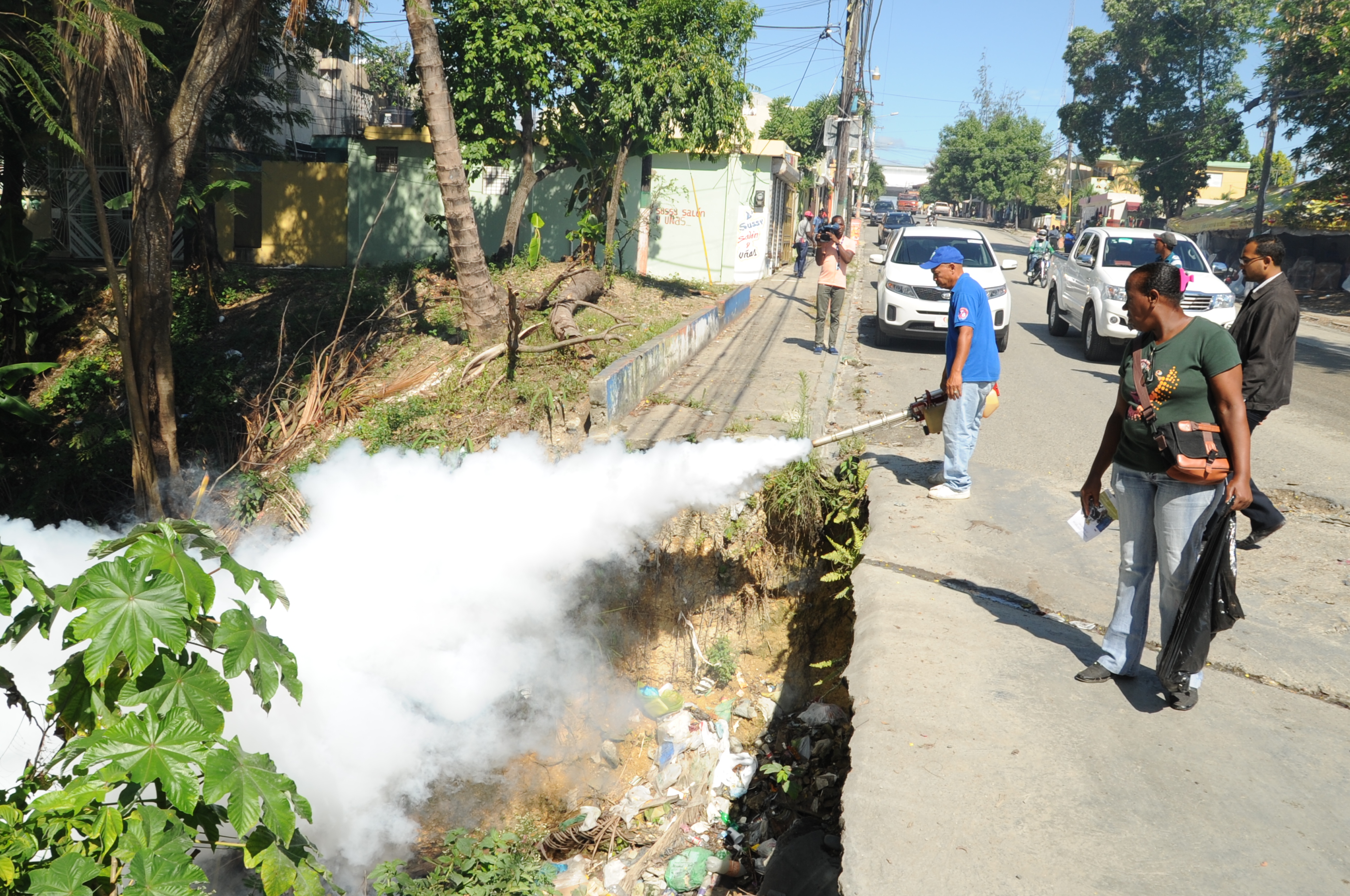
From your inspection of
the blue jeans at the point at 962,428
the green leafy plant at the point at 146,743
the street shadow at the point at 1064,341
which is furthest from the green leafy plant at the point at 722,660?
the street shadow at the point at 1064,341

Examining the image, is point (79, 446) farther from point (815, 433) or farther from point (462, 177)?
point (815, 433)

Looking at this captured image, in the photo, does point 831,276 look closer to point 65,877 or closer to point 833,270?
point 833,270

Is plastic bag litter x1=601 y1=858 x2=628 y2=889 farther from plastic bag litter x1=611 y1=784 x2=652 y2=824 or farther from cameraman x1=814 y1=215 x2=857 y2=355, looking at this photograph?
cameraman x1=814 y1=215 x2=857 y2=355

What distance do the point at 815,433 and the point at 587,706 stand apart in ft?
11.0

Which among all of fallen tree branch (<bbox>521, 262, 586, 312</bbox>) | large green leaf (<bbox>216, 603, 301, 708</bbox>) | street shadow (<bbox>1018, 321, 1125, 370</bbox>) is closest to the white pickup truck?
street shadow (<bbox>1018, 321, 1125, 370</bbox>)

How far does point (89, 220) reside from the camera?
1889 cm

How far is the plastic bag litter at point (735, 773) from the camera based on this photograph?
5.48 meters

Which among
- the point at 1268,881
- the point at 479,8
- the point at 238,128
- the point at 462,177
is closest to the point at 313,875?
the point at 1268,881

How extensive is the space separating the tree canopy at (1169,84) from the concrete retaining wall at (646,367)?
36.6 m

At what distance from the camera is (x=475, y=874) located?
16.4 ft

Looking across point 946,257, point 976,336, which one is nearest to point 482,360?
point 946,257

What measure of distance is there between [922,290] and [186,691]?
1183cm

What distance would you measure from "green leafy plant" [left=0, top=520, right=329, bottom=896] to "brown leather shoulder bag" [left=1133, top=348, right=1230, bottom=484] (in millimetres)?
3425

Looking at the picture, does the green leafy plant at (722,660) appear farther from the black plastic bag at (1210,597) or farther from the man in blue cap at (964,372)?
the black plastic bag at (1210,597)
